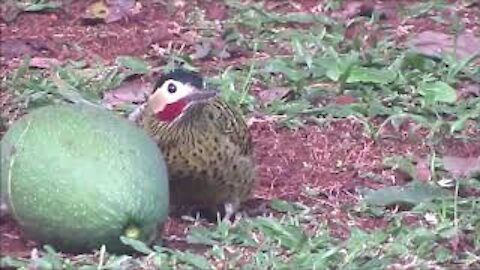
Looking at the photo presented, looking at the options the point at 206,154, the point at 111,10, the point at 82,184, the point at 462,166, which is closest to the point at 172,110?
the point at 206,154

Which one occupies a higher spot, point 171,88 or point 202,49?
point 171,88

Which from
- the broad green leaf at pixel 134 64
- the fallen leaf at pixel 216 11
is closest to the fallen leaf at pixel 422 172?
the broad green leaf at pixel 134 64

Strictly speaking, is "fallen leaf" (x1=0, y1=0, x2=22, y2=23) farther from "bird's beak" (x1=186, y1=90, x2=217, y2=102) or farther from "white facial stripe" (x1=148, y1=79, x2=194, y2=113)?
"bird's beak" (x1=186, y1=90, x2=217, y2=102)

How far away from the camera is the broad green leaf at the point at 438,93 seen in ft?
21.2

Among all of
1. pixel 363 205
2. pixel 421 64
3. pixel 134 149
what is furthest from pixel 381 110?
pixel 134 149

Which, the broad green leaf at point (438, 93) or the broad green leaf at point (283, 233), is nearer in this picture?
the broad green leaf at point (283, 233)

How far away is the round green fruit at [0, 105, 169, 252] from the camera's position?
14.5 ft

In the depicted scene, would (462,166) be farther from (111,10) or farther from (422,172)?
(111,10)

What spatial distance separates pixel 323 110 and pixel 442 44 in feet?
3.54

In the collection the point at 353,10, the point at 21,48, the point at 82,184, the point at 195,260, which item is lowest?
the point at 353,10

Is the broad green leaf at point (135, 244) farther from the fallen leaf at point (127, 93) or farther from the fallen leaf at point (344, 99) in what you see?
the fallen leaf at point (344, 99)

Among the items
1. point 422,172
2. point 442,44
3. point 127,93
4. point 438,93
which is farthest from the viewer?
point 442,44

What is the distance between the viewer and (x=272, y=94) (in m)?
6.57

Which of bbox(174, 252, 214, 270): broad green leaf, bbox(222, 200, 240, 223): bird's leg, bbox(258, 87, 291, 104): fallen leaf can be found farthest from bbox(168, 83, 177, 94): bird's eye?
bbox(258, 87, 291, 104): fallen leaf
